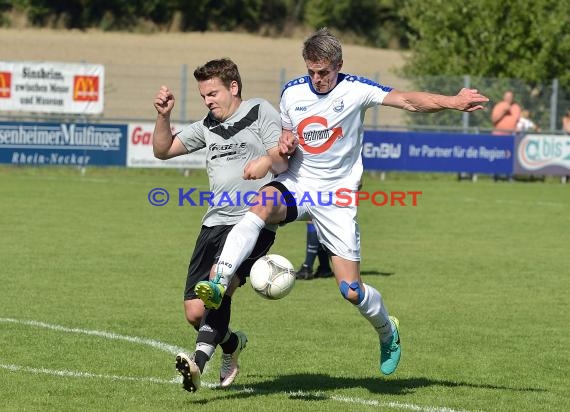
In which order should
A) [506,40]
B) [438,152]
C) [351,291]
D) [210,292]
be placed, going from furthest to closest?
[506,40] → [438,152] → [351,291] → [210,292]

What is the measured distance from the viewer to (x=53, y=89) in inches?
1169

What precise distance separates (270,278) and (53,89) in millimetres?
23388

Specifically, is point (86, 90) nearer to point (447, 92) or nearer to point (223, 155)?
point (447, 92)

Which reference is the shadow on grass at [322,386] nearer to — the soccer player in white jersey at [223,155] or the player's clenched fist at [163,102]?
the soccer player in white jersey at [223,155]

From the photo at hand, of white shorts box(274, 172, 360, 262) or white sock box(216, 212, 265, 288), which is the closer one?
white sock box(216, 212, 265, 288)

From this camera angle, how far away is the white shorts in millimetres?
7434

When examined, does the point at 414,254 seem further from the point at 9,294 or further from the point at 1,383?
the point at 1,383

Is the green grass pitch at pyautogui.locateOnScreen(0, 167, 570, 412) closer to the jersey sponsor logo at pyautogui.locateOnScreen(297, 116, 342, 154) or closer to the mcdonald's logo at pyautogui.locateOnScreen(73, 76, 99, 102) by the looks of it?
the jersey sponsor logo at pyautogui.locateOnScreen(297, 116, 342, 154)

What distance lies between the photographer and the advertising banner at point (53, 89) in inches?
1168

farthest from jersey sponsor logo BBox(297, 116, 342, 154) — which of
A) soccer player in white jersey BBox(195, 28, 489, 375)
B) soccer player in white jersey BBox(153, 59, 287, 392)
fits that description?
soccer player in white jersey BBox(153, 59, 287, 392)

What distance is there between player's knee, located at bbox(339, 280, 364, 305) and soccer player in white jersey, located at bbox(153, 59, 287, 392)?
565 millimetres

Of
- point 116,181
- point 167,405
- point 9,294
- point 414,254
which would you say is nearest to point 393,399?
point 167,405

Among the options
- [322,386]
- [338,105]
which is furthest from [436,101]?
[322,386]

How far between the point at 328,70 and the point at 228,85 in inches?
24.7
